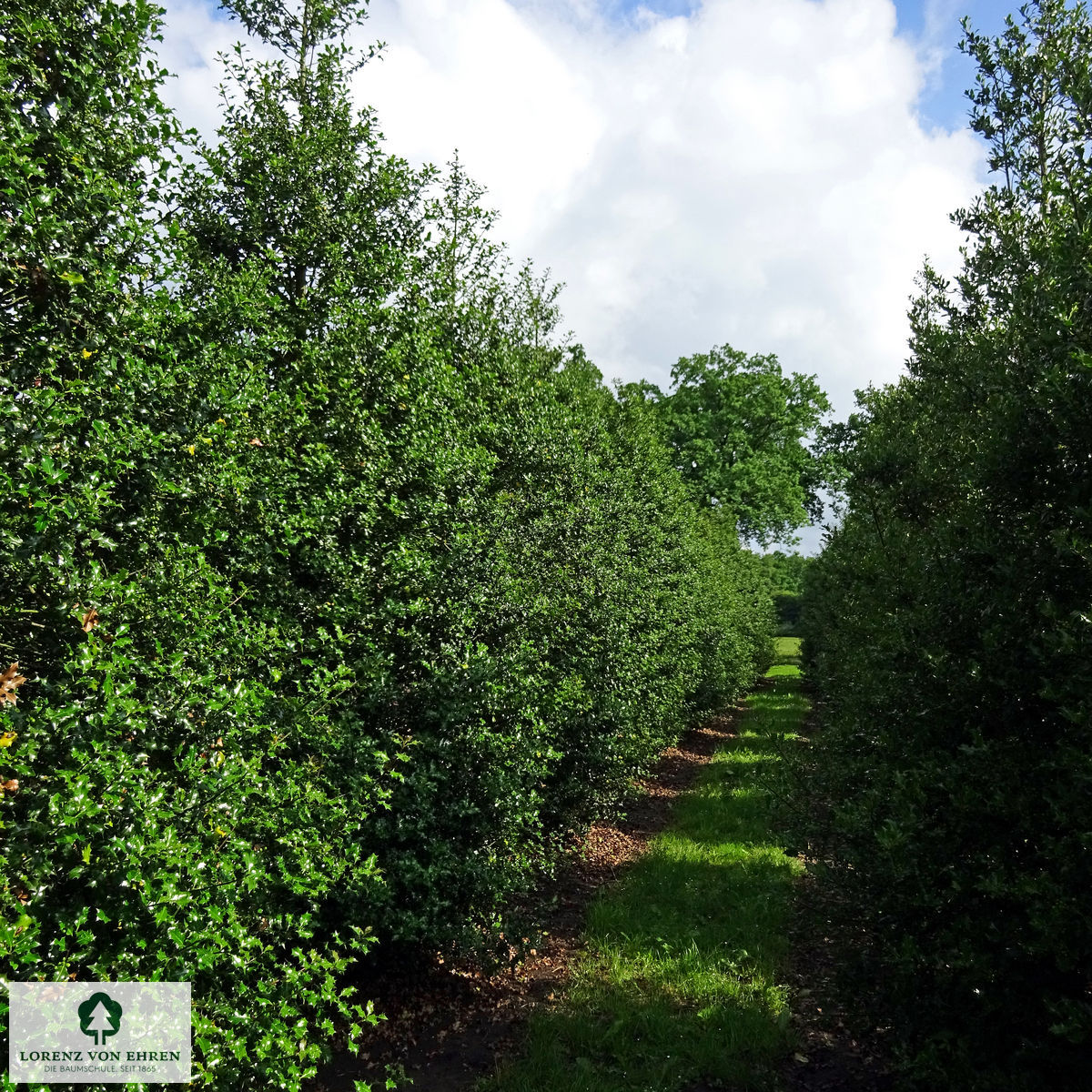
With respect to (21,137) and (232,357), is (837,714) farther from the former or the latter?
(21,137)

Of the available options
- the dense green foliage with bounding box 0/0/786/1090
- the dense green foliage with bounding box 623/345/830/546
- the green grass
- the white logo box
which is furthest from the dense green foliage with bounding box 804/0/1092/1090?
the dense green foliage with bounding box 623/345/830/546

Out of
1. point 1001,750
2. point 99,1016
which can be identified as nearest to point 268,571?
point 99,1016

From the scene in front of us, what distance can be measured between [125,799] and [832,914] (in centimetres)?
455

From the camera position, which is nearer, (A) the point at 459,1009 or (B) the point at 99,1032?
(B) the point at 99,1032

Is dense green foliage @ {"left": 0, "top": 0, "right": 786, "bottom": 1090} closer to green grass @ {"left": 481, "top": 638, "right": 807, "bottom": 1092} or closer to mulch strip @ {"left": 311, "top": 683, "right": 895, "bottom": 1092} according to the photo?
mulch strip @ {"left": 311, "top": 683, "right": 895, "bottom": 1092}

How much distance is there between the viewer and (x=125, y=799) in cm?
336

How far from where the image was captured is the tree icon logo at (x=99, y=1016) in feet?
10.1

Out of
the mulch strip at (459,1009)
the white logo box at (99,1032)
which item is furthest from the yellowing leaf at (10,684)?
the mulch strip at (459,1009)

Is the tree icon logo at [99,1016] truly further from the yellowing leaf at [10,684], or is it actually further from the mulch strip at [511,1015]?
the mulch strip at [511,1015]

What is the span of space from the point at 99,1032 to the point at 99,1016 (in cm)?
6

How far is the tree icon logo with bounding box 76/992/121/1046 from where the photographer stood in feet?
10.1

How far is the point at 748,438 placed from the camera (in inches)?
1267

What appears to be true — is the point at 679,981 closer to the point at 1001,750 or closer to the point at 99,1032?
the point at 1001,750

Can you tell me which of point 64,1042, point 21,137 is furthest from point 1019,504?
point 21,137
